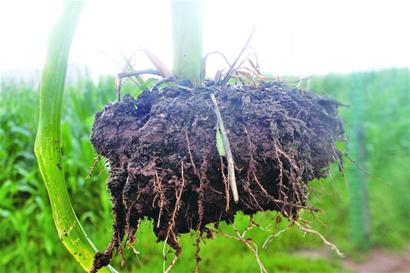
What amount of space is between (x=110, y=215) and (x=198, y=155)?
1337 millimetres

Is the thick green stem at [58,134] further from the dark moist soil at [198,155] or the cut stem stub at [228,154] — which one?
the cut stem stub at [228,154]

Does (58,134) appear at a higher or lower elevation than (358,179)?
higher

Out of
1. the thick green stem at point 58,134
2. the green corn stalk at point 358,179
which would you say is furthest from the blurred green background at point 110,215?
the thick green stem at point 58,134

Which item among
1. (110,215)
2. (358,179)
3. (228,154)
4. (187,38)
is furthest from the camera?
(358,179)

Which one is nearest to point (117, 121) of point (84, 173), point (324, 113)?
point (324, 113)

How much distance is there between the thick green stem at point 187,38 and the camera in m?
0.50

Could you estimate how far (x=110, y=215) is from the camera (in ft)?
5.58

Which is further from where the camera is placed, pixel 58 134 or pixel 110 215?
pixel 110 215

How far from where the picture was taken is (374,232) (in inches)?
79.3

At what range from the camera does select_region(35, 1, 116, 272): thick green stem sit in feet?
1.48

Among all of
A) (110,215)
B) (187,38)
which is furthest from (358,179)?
(187,38)

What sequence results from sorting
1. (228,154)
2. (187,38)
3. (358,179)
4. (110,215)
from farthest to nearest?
(358,179) → (110,215) → (187,38) → (228,154)

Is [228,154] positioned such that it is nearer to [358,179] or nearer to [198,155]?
[198,155]

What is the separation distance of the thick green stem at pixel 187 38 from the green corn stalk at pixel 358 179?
1.38m
